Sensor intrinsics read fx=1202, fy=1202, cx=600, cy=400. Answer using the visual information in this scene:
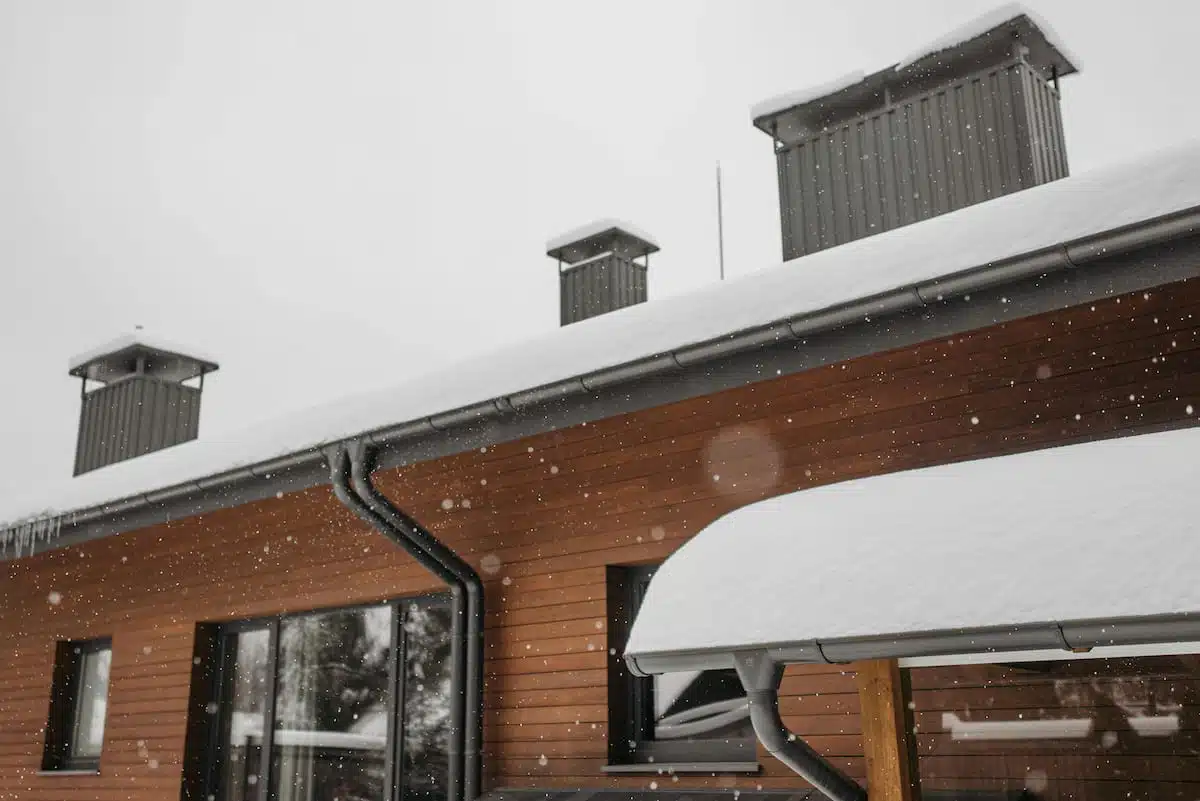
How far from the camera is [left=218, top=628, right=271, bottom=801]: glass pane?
24.5ft

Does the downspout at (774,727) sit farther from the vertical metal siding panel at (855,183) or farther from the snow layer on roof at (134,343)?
the snow layer on roof at (134,343)

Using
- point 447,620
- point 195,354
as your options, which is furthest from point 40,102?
point 447,620

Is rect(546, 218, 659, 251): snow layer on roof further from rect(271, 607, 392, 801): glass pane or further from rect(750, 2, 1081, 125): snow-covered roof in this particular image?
rect(271, 607, 392, 801): glass pane

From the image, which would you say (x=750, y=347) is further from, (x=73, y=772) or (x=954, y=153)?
(x=73, y=772)

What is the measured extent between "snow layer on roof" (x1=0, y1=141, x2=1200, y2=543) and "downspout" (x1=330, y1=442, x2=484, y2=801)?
221 millimetres

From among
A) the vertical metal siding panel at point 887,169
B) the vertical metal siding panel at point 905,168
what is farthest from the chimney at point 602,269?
the vertical metal siding panel at point 905,168

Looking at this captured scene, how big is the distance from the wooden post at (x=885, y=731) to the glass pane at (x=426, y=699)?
127 inches

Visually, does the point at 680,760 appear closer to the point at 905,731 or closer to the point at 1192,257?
the point at 905,731

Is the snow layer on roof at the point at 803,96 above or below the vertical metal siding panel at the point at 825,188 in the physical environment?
above

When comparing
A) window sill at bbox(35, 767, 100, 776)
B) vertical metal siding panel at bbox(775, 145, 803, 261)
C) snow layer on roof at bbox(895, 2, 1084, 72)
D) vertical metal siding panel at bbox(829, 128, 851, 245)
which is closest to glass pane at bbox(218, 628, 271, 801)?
window sill at bbox(35, 767, 100, 776)

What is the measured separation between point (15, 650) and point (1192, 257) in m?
9.12

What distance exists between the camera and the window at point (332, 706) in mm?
6547

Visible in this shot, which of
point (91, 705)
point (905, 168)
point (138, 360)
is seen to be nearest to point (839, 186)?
point (905, 168)

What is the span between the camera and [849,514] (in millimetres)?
3537
